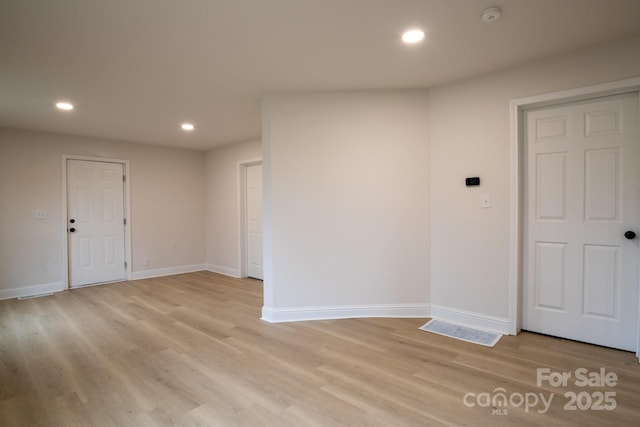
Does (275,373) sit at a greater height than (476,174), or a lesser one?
lesser

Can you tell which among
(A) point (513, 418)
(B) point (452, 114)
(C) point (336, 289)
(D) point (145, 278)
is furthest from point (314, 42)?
(D) point (145, 278)

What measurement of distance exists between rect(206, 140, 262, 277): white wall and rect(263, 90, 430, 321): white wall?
214 cm

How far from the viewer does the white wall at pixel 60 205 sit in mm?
4551

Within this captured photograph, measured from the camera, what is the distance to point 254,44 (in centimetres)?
244

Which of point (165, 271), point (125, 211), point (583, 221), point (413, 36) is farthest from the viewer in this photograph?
point (165, 271)

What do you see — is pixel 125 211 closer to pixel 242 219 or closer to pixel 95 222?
pixel 95 222

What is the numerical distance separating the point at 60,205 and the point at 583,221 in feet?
20.9

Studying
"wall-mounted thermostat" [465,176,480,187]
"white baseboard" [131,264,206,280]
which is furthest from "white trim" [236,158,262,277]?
"wall-mounted thermostat" [465,176,480,187]

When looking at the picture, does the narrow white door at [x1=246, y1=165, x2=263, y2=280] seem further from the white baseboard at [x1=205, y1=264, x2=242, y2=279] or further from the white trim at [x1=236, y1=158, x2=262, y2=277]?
the white baseboard at [x1=205, y1=264, x2=242, y2=279]

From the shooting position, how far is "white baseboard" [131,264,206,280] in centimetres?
568

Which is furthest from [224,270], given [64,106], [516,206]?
[516,206]

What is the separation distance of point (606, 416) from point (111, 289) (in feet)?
18.5

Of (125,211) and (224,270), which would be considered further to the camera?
(224,270)

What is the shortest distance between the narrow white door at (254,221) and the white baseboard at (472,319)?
3.10m
